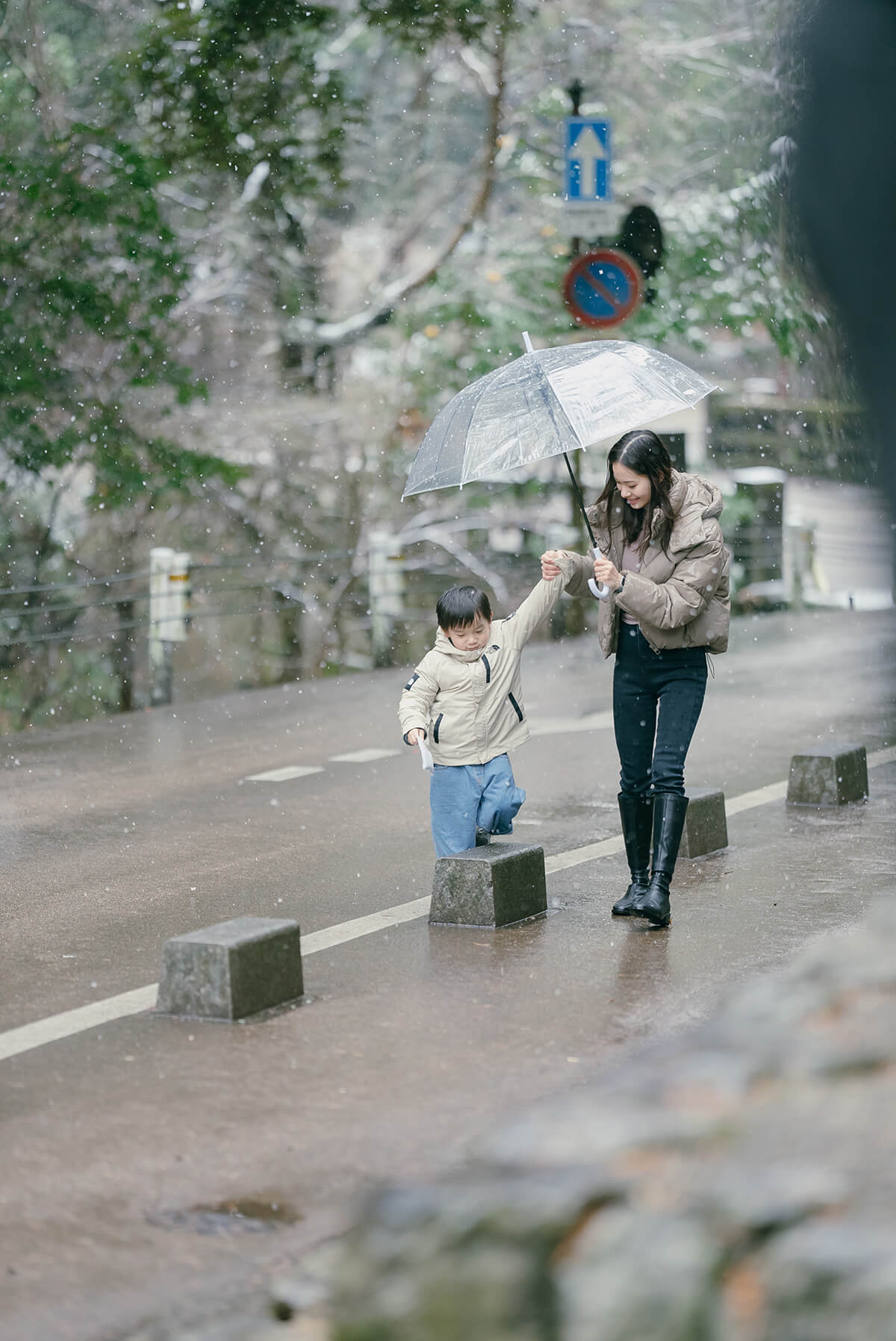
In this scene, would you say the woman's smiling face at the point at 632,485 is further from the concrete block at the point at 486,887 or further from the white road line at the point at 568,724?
the white road line at the point at 568,724

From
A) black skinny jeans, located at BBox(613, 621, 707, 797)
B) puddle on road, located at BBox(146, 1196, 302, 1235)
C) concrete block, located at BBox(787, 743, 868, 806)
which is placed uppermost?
black skinny jeans, located at BBox(613, 621, 707, 797)

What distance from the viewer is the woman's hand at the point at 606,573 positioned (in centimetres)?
589

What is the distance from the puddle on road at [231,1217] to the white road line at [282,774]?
6075mm

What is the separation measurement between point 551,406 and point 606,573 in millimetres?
684

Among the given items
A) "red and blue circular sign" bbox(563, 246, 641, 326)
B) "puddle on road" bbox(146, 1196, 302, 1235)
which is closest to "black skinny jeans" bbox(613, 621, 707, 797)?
"puddle on road" bbox(146, 1196, 302, 1235)

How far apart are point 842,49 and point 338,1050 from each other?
2.97m

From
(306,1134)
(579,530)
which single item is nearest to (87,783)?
(306,1134)

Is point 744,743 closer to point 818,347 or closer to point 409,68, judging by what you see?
point 818,347

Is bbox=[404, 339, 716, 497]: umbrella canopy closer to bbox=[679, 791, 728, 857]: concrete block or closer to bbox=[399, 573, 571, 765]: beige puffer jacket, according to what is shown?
bbox=[399, 573, 571, 765]: beige puffer jacket

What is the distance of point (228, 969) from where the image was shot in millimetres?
5188

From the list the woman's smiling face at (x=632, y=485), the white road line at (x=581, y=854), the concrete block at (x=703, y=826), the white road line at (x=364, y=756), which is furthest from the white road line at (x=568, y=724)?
the woman's smiling face at (x=632, y=485)

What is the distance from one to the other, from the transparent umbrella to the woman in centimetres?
13

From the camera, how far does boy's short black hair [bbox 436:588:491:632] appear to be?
6387mm

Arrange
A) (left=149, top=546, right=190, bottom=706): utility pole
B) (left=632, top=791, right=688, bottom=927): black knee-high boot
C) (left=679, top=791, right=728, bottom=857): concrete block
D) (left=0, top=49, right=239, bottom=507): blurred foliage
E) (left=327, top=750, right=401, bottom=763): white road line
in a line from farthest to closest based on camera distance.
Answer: (left=0, top=49, right=239, bottom=507): blurred foliage
(left=149, top=546, right=190, bottom=706): utility pole
(left=327, top=750, right=401, bottom=763): white road line
(left=679, top=791, right=728, bottom=857): concrete block
(left=632, top=791, right=688, bottom=927): black knee-high boot
